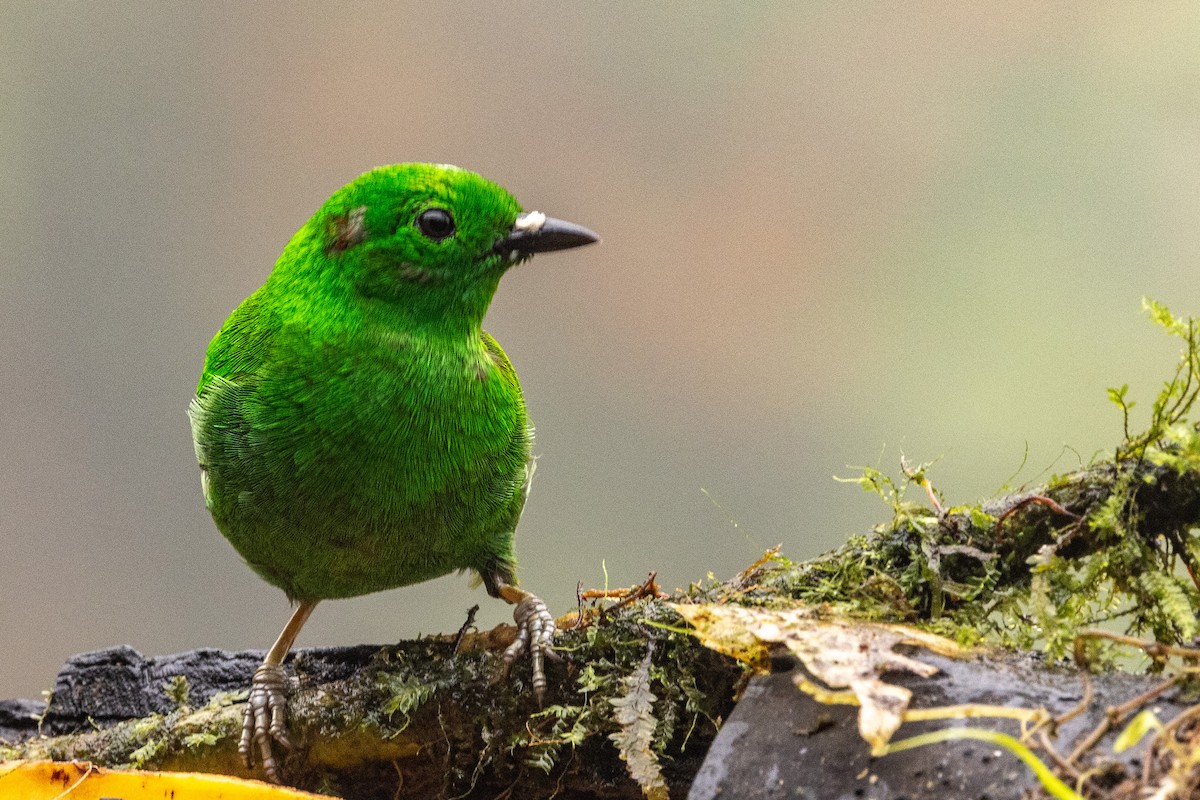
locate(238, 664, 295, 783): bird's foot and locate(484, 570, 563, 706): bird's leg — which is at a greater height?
locate(484, 570, 563, 706): bird's leg

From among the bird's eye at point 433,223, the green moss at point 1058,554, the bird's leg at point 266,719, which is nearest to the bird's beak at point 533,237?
the bird's eye at point 433,223

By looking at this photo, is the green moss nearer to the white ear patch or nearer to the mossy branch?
the mossy branch

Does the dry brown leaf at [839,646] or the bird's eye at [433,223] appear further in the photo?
the bird's eye at [433,223]

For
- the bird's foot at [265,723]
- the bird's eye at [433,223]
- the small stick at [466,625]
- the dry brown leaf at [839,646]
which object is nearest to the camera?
the dry brown leaf at [839,646]

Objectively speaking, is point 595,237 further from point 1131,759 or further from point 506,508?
point 1131,759

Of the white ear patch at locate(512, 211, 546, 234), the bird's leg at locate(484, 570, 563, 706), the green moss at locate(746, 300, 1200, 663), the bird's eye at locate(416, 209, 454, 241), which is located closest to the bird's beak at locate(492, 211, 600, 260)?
the white ear patch at locate(512, 211, 546, 234)

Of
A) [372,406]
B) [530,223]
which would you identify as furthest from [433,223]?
[372,406]

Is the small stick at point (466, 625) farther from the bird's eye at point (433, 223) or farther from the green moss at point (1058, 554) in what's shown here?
the bird's eye at point (433, 223)
